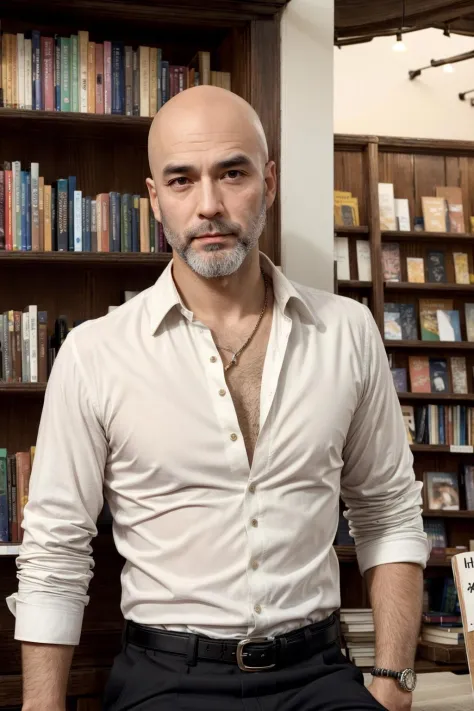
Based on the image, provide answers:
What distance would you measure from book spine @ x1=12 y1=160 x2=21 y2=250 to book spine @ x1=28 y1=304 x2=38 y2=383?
8.7 inches

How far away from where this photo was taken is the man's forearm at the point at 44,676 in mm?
1659

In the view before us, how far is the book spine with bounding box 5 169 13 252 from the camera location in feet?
9.86

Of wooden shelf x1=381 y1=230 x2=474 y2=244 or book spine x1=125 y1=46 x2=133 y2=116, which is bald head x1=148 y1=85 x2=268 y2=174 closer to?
book spine x1=125 y1=46 x2=133 y2=116

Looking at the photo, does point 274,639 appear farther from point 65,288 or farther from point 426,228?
point 426,228

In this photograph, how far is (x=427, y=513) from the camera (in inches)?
246

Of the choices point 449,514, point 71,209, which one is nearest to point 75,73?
point 71,209

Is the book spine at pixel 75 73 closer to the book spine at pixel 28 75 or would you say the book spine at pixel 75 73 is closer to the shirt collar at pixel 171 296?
the book spine at pixel 28 75

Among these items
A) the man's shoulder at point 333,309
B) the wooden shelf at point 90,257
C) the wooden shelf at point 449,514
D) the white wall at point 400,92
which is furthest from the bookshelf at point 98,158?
the white wall at point 400,92

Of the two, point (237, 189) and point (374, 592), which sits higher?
point (237, 189)

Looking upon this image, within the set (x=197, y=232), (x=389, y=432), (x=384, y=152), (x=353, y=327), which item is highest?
(x=384, y=152)

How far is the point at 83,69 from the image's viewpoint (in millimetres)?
3068

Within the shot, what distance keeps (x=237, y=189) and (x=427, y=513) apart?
4.78m

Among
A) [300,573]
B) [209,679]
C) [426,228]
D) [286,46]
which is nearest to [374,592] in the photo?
[300,573]

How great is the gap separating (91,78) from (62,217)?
A: 0.48 meters
